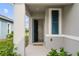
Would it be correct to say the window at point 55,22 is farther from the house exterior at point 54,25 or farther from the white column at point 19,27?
the white column at point 19,27

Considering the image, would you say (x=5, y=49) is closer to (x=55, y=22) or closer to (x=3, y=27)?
(x=3, y=27)

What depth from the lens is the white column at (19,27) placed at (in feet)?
24.4

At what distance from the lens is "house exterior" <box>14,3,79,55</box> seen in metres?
7.42

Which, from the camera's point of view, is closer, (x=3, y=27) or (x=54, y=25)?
(x=3, y=27)

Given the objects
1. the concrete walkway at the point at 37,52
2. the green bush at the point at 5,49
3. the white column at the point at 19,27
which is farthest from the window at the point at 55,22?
the green bush at the point at 5,49

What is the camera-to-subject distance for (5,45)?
20.6 feet

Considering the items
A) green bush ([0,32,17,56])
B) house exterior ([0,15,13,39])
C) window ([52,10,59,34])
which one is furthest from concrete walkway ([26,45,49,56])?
house exterior ([0,15,13,39])

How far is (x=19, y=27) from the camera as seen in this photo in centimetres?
754

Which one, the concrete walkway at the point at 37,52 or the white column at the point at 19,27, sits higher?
the white column at the point at 19,27

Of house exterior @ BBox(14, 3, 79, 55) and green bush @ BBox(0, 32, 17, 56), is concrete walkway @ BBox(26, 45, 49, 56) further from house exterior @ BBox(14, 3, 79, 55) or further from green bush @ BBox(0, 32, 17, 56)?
green bush @ BBox(0, 32, 17, 56)

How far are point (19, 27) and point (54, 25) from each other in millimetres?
3731

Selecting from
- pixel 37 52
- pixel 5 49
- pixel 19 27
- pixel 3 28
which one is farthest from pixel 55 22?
pixel 5 49

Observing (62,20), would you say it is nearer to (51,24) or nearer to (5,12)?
(51,24)

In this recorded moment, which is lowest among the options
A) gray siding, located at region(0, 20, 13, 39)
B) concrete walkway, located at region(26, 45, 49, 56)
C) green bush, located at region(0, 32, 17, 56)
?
concrete walkway, located at region(26, 45, 49, 56)
